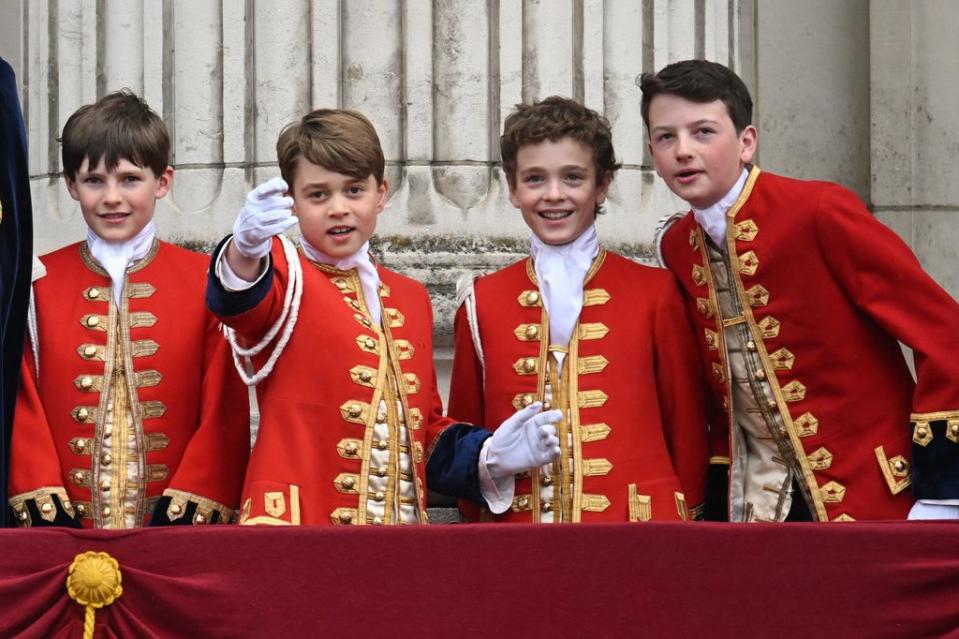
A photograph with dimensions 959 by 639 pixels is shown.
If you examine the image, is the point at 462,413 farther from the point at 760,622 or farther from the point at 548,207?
the point at 760,622

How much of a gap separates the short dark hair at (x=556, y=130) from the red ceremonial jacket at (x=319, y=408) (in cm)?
59

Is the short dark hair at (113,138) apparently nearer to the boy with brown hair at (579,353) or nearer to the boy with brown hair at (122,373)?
the boy with brown hair at (122,373)

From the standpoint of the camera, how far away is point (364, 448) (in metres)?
4.02

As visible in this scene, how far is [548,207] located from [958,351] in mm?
1020

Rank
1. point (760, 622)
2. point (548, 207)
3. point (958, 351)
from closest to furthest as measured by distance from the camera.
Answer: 1. point (760, 622)
2. point (958, 351)
3. point (548, 207)

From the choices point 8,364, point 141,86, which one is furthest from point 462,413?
point 141,86

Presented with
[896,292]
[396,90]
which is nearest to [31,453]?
[396,90]

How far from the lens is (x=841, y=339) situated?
13.4ft

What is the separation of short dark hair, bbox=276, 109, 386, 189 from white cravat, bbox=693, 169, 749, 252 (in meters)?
0.79

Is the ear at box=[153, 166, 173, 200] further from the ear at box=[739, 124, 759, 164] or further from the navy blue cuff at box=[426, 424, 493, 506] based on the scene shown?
the ear at box=[739, 124, 759, 164]

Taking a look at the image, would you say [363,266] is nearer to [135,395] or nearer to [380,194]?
[380,194]

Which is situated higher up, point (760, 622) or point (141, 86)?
A: point (141, 86)

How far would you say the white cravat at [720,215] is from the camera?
4.23 m

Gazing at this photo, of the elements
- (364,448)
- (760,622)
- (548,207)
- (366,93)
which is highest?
(366,93)
